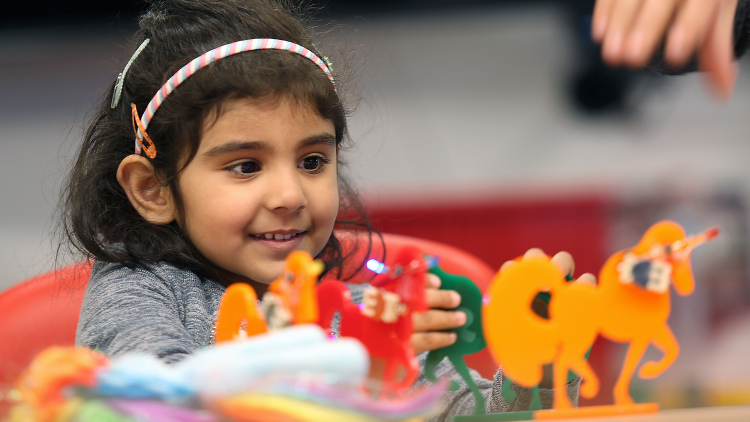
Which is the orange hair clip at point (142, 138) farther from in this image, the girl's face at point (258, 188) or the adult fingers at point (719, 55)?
the adult fingers at point (719, 55)

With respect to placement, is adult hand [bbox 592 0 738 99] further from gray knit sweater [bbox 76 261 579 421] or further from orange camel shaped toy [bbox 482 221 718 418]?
gray knit sweater [bbox 76 261 579 421]

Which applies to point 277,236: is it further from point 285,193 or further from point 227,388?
point 227,388

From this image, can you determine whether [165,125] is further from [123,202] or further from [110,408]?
[110,408]

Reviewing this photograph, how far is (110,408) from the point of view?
42 cm

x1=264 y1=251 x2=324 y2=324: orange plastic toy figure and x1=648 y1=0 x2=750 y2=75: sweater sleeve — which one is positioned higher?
x1=648 y1=0 x2=750 y2=75: sweater sleeve

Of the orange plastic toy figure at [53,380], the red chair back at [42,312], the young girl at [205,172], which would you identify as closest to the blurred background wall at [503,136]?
the red chair back at [42,312]

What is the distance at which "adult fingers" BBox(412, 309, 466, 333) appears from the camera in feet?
2.01

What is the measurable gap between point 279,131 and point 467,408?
0.35 m

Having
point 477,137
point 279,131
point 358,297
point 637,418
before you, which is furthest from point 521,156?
point 637,418

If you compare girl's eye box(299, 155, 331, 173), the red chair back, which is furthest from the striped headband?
the red chair back

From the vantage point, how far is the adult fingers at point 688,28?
62 centimetres

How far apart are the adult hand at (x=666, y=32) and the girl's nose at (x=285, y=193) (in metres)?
0.34

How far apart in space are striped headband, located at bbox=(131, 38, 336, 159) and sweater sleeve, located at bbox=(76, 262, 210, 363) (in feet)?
0.51

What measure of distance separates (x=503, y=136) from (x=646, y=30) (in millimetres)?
2675
